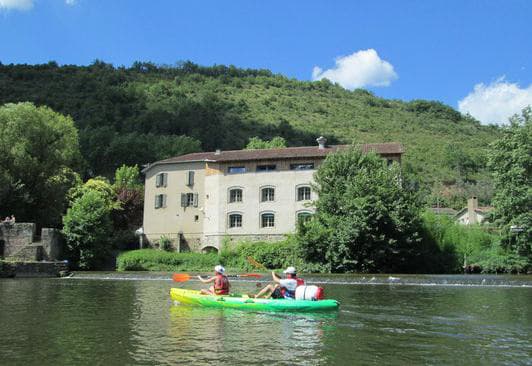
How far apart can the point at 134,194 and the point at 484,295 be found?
42346 mm

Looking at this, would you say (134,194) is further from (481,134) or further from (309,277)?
(481,134)

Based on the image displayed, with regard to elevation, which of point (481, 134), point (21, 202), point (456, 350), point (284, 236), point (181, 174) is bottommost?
point (456, 350)

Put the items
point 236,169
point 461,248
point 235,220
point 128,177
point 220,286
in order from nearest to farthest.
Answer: point 220,286
point 461,248
point 235,220
point 236,169
point 128,177

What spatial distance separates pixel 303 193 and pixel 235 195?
22.1 feet

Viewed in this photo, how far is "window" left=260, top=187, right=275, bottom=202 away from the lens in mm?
49875

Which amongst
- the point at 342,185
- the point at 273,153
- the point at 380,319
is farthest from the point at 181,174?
the point at 380,319

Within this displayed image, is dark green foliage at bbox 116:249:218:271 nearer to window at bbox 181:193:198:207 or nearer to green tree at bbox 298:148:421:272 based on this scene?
window at bbox 181:193:198:207

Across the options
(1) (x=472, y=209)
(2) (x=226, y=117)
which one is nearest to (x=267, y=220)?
(1) (x=472, y=209)

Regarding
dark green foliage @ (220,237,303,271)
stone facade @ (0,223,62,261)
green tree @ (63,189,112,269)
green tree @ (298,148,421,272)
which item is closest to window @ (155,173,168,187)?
green tree @ (63,189,112,269)

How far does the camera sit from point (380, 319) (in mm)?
16266

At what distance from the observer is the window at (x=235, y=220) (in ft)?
166

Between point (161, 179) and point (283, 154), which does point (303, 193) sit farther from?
point (161, 179)

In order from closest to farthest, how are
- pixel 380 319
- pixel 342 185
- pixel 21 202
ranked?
1. pixel 380 319
2. pixel 342 185
3. pixel 21 202

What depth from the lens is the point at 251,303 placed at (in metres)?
18.2
